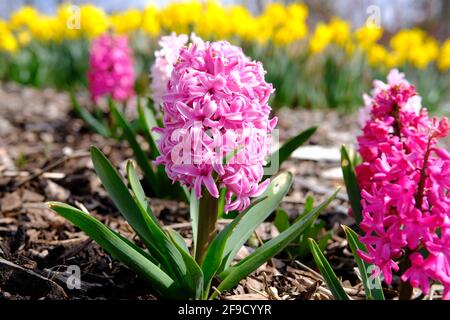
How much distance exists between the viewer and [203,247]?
65.4 inches

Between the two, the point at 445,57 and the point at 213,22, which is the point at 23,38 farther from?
the point at 445,57

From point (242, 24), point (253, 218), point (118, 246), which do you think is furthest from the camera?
point (242, 24)

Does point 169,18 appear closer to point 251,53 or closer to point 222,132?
point 251,53

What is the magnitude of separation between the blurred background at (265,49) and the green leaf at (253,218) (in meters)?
3.41

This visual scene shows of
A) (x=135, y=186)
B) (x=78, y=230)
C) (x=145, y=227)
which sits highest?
(x=135, y=186)

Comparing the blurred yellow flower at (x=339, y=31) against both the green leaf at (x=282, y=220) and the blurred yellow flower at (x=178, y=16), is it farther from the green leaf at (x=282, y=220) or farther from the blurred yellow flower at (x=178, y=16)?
the green leaf at (x=282, y=220)

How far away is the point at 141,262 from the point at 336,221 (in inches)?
46.8

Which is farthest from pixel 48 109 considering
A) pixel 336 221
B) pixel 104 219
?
pixel 336 221

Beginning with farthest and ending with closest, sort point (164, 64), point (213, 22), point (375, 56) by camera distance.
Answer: point (375, 56) < point (213, 22) < point (164, 64)

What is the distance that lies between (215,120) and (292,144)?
918mm

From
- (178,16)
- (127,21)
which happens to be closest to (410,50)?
(178,16)

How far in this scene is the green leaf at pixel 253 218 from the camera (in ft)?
5.60

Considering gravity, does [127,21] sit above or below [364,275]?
above

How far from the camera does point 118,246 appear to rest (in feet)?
4.93
